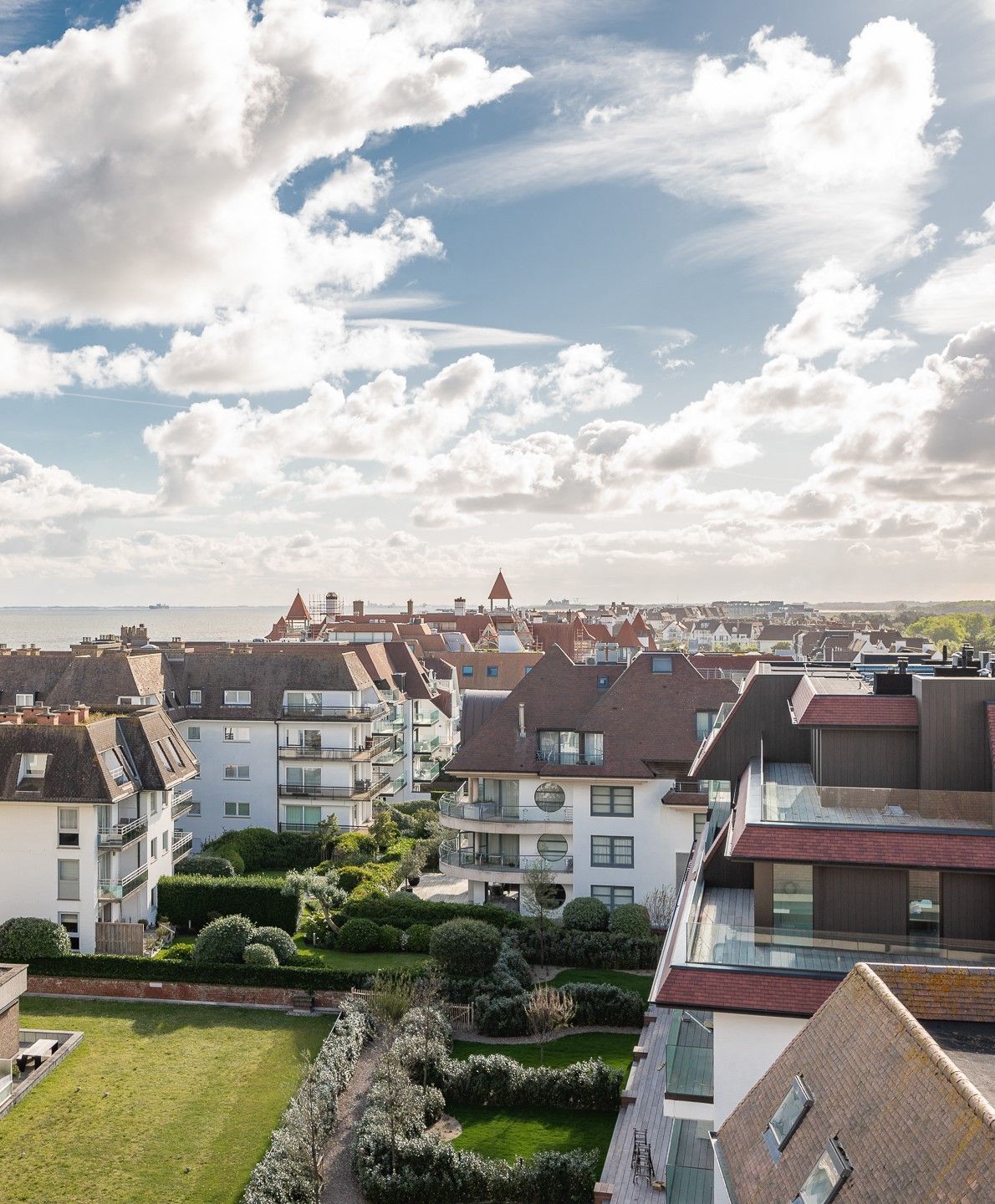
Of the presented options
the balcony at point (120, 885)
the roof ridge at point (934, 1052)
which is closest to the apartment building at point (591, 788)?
the balcony at point (120, 885)

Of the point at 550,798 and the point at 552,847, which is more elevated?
the point at 550,798

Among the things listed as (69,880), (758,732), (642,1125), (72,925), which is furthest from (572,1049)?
(69,880)

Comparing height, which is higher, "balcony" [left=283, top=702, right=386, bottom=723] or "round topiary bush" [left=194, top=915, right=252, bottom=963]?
"balcony" [left=283, top=702, right=386, bottom=723]

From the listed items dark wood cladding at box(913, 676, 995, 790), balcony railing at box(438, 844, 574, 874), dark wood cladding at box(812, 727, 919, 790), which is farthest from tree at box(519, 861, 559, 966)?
dark wood cladding at box(913, 676, 995, 790)

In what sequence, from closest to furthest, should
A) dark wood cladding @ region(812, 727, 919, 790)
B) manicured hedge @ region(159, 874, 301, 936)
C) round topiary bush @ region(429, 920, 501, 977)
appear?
dark wood cladding @ region(812, 727, 919, 790)
round topiary bush @ region(429, 920, 501, 977)
manicured hedge @ region(159, 874, 301, 936)

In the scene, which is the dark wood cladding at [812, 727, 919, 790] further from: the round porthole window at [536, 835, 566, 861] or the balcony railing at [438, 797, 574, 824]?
the round porthole window at [536, 835, 566, 861]

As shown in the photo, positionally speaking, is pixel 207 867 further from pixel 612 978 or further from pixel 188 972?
pixel 612 978
